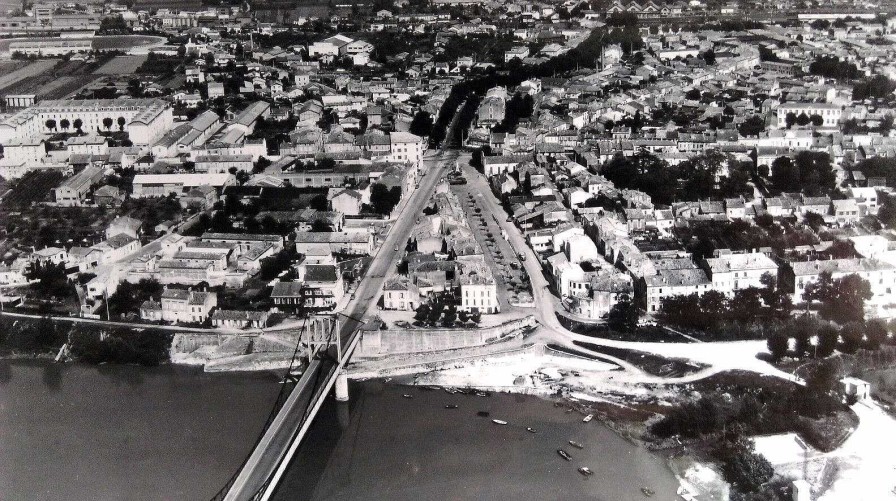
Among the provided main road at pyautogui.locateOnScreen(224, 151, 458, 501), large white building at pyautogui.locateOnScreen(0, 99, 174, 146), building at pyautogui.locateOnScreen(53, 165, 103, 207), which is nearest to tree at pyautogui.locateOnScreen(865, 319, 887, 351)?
main road at pyautogui.locateOnScreen(224, 151, 458, 501)

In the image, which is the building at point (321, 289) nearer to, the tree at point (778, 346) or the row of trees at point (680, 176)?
the tree at point (778, 346)

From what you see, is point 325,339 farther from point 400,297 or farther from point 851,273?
point 851,273

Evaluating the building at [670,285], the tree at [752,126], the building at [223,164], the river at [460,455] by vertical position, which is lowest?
the river at [460,455]

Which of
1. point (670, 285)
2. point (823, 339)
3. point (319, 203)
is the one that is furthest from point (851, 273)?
point (319, 203)

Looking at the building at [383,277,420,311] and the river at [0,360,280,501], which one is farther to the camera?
the building at [383,277,420,311]

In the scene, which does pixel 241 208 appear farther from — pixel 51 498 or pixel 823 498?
pixel 823 498

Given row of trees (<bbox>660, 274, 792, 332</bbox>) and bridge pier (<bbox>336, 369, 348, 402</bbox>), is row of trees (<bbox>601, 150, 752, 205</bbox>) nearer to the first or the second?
row of trees (<bbox>660, 274, 792, 332</bbox>)

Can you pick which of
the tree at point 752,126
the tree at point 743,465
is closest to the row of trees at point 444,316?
the tree at point 743,465
